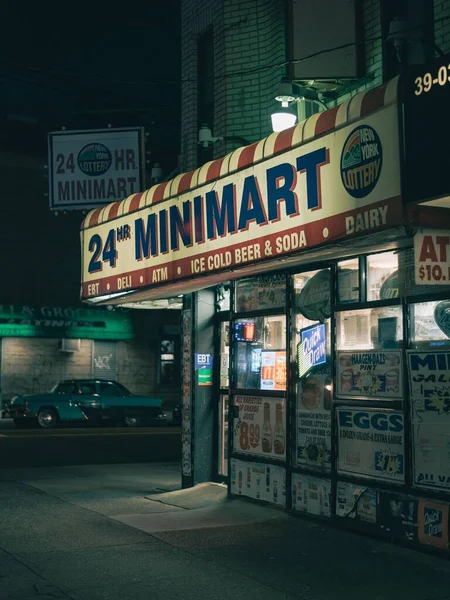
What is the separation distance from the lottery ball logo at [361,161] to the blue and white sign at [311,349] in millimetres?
2124

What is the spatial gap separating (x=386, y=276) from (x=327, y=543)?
9.02 feet

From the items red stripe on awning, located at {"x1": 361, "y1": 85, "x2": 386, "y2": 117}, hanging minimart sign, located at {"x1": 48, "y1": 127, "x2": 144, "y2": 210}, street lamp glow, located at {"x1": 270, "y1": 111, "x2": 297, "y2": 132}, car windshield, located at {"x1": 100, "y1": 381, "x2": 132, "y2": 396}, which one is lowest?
car windshield, located at {"x1": 100, "y1": 381, "x2": 132, "y2": 396}

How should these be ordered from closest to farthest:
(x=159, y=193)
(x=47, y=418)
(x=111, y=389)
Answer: (x=159, y=193), (x=47, y=418), (x=111, y=389)

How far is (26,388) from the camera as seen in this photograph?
1339 inches

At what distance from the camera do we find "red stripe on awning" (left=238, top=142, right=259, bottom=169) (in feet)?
32.0

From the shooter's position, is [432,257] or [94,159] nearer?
[432,257]

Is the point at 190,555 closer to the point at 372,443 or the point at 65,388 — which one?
the point at 372,443

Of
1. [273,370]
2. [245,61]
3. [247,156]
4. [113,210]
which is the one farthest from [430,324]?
[113,210]

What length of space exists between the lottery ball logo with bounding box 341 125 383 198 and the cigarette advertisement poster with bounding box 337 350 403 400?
1756 mm

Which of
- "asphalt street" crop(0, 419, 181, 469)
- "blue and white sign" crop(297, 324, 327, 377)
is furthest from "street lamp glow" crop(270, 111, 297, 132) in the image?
"asphalt street" crop(0, 419, 181, 469)

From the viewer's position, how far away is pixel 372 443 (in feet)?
28.8

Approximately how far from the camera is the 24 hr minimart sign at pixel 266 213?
768cm

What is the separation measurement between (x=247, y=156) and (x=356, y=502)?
13.1 feet

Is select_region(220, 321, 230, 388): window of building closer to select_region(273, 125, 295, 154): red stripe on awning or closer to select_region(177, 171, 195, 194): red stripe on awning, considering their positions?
select_region(177, 171, 195, 194): red stripe on awning
